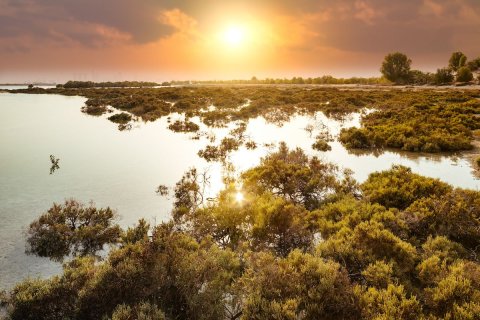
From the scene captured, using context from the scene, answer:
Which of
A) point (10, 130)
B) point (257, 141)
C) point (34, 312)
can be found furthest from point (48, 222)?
point (10, 130)

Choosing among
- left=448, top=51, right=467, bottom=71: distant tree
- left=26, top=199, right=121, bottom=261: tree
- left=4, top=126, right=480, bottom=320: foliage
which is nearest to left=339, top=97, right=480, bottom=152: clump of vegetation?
left=4, top=126, right=480, bottom=320: foliage

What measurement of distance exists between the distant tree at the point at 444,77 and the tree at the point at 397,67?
11746 mm

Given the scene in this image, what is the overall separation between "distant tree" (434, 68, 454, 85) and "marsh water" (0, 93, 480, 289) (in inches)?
2796

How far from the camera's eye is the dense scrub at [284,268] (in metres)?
5.47

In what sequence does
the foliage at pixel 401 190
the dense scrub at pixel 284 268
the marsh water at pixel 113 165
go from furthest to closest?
the foliage at pixel 401 190, the marsh water at pixel 113 165, the dense scrub at pixel 284 268

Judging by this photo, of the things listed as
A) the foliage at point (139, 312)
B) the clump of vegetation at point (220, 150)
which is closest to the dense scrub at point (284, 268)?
the foliage at point (139, 312)

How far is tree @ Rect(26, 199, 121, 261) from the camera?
25.0ft

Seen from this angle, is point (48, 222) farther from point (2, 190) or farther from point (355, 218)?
point (355, 218)

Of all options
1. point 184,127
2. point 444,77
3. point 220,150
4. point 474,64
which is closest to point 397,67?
point 444,77

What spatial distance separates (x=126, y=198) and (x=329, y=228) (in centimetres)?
681

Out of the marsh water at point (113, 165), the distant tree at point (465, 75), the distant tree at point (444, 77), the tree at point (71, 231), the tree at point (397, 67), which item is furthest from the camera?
the tree at point (397, 67)

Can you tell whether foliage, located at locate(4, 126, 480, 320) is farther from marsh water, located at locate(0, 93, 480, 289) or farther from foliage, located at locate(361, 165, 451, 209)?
marsh water, located at locate(0, 93, 480, 289)

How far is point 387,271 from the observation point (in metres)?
6.42

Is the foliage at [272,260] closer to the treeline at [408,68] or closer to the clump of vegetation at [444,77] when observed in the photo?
the clump of vegetation at [444,77]
